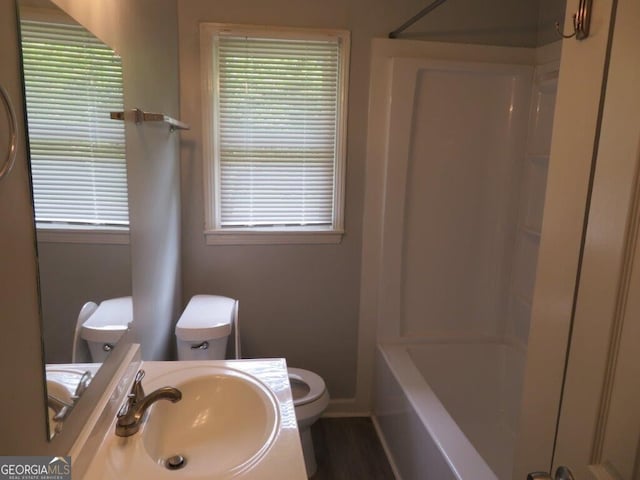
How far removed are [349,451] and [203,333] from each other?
113 centimetres

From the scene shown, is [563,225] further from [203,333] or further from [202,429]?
[203,333]

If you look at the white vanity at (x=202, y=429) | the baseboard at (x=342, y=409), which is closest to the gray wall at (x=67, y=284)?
the white vanity at (x=202, y=429)

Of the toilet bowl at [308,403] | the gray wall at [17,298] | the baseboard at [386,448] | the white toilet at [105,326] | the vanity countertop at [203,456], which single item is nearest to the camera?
the gray wall at [17,298]

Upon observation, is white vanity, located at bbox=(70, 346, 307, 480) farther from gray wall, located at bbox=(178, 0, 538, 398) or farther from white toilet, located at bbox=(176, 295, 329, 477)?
gray wall, located at bbox=(178, 0, 538, 398)

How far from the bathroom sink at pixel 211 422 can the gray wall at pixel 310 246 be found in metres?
1.09

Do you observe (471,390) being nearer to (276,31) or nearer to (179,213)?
(179,213)

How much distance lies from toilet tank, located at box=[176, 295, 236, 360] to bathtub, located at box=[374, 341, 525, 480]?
920mm

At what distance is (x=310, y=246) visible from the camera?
8.56 feet

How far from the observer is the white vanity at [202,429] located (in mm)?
1056

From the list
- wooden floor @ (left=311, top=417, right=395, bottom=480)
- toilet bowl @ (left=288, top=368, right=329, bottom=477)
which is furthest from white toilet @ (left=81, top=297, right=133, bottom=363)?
wooden floor @ (left=311, top=417, right=395, bottom=480)

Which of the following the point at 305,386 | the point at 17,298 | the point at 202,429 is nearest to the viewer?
the point at 17,298

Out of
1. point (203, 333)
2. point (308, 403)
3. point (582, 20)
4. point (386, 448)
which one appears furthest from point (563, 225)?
point (386, 448)

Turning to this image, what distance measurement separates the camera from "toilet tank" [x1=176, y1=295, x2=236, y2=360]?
6.53 feet

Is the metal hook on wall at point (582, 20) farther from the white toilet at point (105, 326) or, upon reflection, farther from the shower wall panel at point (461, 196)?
the shower wall panel at point (461, 196)
